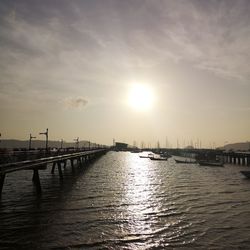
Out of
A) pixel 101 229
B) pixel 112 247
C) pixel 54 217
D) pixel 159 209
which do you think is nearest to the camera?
pixel 112 247

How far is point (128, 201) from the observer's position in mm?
26031

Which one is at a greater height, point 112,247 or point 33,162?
point 33,162

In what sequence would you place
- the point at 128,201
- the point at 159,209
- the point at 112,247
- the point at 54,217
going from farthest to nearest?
the point at 128,201 < the point at 159,209 < the point at 54,217 < the point at 112,247

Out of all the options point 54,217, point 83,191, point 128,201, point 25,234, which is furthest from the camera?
point 83,191

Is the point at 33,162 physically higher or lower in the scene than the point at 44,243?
higher

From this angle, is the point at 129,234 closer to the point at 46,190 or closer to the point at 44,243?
the point at 44,243

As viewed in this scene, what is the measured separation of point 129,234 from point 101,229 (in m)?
1.74

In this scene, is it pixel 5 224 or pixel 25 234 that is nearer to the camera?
pixel 25 234

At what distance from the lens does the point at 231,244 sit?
1429cm

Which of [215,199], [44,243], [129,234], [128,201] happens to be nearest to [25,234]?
[44,243]

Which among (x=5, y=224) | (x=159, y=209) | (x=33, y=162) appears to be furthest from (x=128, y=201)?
(x=5, y=224)

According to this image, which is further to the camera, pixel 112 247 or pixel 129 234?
pixel 129 234

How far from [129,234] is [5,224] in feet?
23.2

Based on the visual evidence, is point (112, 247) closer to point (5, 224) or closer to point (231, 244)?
point (231, 244)
